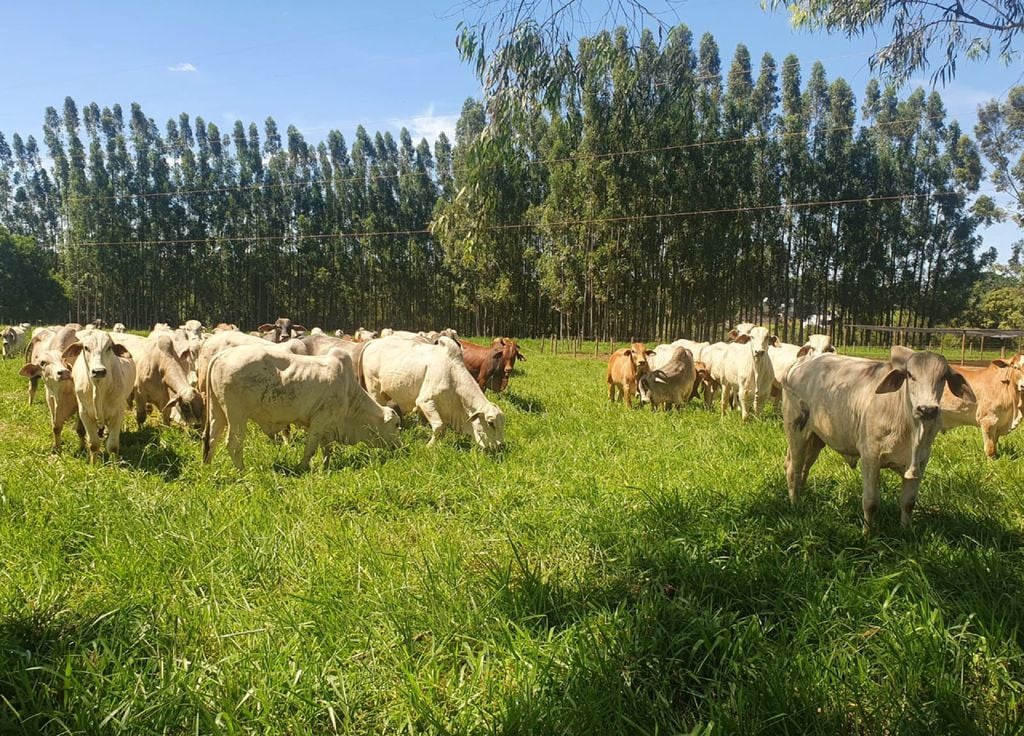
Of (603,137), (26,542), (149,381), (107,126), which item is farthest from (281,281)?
(26,542)

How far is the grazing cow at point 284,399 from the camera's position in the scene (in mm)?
6621

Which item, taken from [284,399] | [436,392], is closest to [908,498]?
[436,392]

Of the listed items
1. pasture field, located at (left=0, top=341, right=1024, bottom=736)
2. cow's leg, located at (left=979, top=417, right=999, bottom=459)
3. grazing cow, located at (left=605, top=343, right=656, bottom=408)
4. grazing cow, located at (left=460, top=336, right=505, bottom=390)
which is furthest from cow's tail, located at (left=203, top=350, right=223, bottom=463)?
cow's leg, located at (left=979, top=417, right=999, bottom=459)

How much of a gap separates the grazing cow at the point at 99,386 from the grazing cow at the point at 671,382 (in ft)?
26.9

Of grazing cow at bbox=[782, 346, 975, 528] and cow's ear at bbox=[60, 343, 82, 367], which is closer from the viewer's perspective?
grazing cow at bbox=[782, 346, 975, 528]

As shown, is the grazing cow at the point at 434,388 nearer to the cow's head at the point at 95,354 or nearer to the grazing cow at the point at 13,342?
the cow's head at the point at 95,354

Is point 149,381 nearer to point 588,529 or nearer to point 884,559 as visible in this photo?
point 588,529

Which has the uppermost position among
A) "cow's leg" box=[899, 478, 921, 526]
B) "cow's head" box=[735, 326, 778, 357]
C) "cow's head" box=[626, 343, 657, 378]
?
"cow's head" box=[735, 326, 778, 357]

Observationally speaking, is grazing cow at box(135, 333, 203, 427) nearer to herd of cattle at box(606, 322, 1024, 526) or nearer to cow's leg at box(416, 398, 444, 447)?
cow's leg at box(416, 398, 444, 447)

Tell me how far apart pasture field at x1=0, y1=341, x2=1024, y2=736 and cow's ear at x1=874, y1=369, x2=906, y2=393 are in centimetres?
103

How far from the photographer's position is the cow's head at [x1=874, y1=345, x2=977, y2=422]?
13.3ft

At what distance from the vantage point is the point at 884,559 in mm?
4113

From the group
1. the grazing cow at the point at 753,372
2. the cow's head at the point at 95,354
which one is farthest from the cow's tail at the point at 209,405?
the grazing cow at the point at 753,372

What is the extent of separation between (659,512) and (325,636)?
267 centimetres
